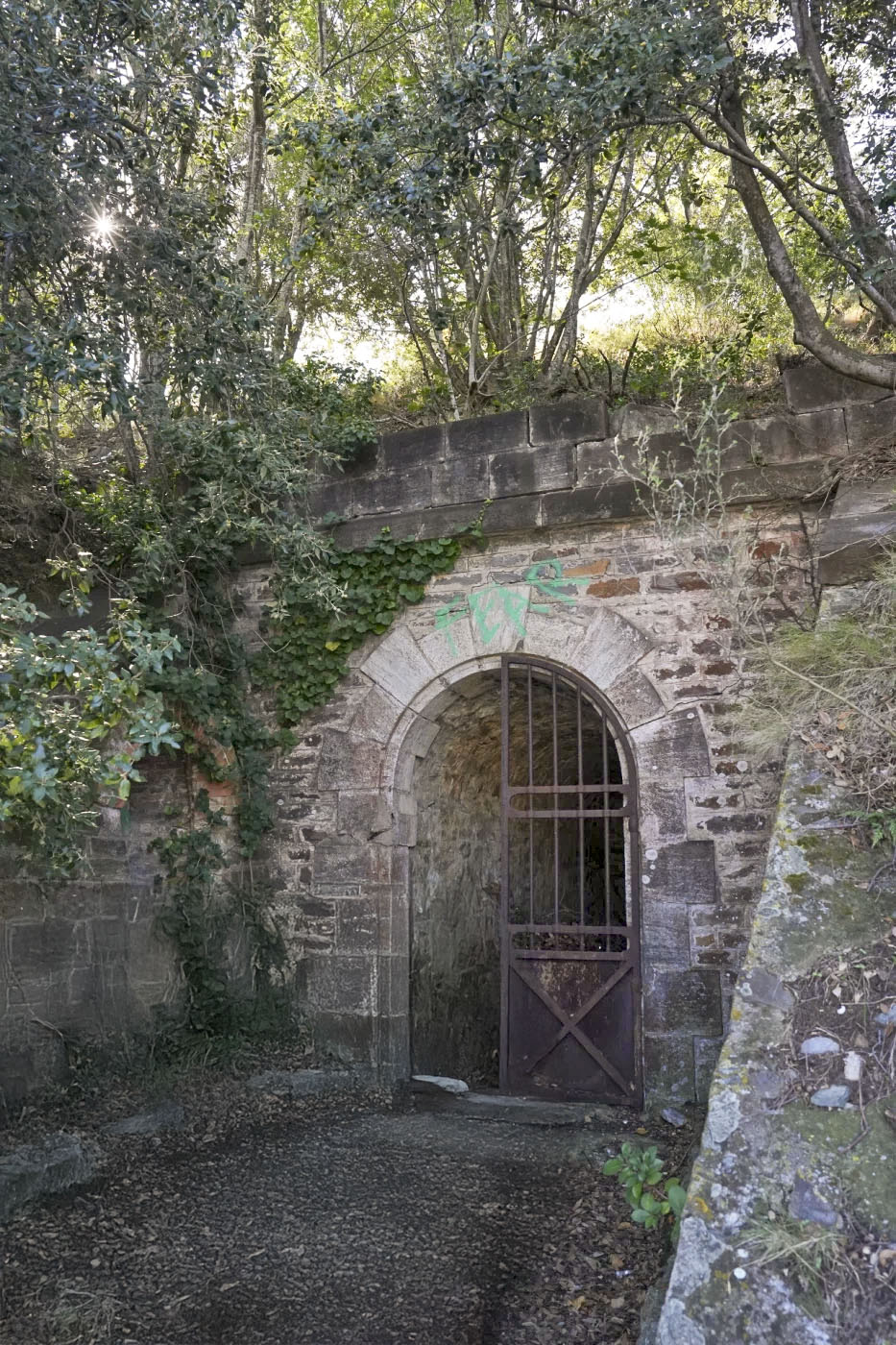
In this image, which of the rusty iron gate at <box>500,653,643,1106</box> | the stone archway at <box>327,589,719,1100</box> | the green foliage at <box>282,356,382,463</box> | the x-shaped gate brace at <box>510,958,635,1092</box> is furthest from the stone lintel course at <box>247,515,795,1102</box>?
the green foliage at <box>282,356,382,463</box>

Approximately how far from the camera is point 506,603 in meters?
5.39

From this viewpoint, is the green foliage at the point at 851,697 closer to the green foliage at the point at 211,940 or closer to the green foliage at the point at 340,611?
the green foliage at the point at 340,611

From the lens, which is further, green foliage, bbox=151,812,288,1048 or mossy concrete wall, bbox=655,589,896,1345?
green foliage, bbox=151,812,288,1048

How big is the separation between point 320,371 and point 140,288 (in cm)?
199

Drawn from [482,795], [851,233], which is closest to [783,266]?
[851,233]

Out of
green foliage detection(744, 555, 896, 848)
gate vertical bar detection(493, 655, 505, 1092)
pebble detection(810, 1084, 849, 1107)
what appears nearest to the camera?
pebble detection(810, 1084, 849, 1107)

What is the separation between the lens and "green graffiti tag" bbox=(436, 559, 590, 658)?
5.29 metres

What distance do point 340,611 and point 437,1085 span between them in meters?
2.61

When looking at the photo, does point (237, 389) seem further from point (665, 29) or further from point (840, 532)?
point (840, 532)

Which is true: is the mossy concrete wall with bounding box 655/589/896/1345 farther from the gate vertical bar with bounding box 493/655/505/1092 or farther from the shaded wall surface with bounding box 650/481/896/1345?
the gate vertical bar with bounding box 493/655/505/1092

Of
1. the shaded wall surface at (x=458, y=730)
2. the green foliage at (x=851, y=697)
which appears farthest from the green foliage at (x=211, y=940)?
the green foliage at (x=851, y=697)

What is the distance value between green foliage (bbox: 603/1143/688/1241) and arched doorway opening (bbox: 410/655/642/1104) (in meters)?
1.77

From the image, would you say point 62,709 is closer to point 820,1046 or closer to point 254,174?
point 820,1046

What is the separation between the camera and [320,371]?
263 inches
